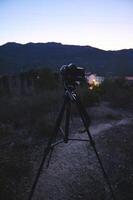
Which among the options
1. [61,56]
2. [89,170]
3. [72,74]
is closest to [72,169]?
[89,170]

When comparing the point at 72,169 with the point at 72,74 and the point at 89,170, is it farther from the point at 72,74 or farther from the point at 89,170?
the point at 72,74

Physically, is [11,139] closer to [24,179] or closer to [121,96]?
[24,179]

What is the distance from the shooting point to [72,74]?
2906mm

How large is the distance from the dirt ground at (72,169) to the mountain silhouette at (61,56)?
4086cm

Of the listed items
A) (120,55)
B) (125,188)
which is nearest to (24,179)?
(125,188)

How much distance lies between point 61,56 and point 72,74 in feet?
198

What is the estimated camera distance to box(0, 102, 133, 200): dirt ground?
3.57m

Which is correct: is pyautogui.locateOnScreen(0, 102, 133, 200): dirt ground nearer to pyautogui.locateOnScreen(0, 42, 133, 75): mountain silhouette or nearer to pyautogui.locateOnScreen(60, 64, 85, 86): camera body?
pyautogui.locateOnScreen(60, 64, 85, 86): camera body

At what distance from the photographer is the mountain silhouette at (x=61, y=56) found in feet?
167

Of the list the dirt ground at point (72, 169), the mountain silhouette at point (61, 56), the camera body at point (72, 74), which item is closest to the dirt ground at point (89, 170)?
the dirt ground at point (72, 169)

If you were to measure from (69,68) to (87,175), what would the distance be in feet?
6.48

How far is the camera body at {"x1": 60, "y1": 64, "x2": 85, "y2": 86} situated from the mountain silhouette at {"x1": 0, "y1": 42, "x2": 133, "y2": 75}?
1700 inches

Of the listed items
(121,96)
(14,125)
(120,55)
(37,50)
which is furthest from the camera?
(37,50)

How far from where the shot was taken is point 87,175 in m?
4.08
